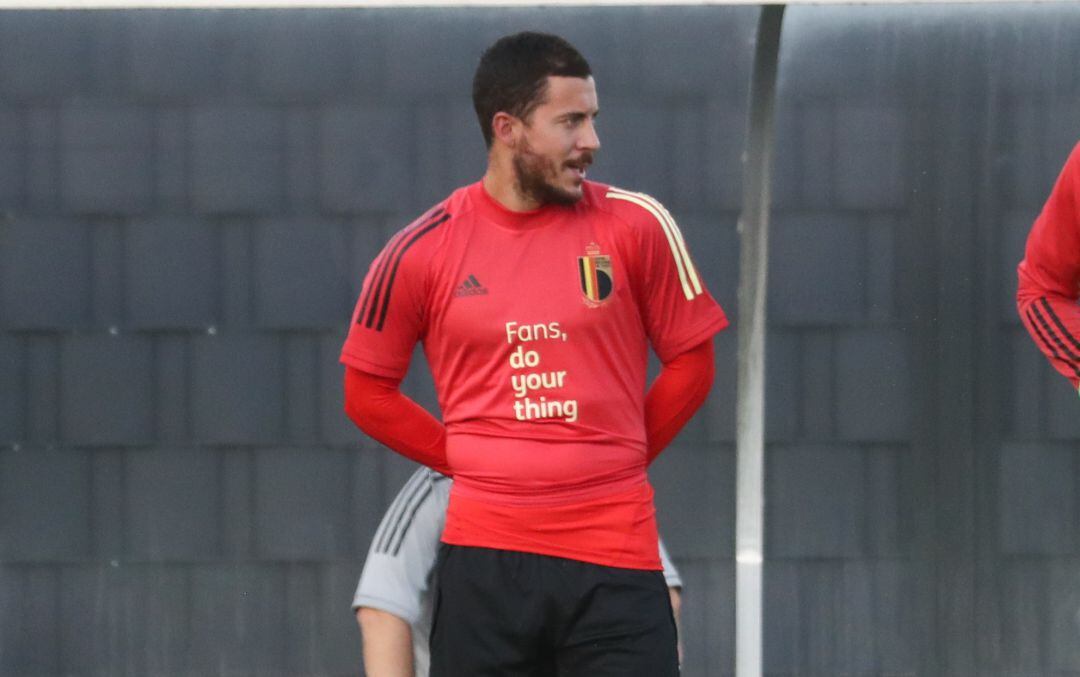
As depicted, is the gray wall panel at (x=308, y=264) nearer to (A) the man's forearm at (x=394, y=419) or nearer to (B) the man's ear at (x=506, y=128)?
(A) the man's forearm at (x=394, y=419)

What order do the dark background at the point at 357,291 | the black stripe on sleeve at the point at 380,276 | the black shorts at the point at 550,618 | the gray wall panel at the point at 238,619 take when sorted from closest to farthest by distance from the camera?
the black shorts at the point at 550,618
the black stripe on sleeve at the point at 380,276
the dark background at the point at 357,291
the gray wall panel at the point at 238,619

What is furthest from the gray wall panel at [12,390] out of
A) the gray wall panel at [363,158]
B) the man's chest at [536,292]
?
the man's chest at [536,292]

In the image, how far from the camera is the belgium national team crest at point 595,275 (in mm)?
2949

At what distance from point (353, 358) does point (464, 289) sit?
25cm

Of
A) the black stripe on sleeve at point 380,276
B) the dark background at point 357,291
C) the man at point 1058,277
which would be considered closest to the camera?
the black stripe on sleeve at point 380,276

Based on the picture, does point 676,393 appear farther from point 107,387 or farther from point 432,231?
point 107,387

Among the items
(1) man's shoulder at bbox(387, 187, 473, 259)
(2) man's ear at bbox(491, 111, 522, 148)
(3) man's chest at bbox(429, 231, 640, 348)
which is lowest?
(3) man's chest at bbox(429, 231, 640, 348)

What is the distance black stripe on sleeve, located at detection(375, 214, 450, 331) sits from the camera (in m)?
3.03

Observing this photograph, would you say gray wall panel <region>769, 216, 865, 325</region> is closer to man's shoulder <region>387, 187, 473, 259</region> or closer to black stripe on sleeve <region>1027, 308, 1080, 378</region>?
black stripe on sleeve <region>1027, 308, 1080, 378</region>

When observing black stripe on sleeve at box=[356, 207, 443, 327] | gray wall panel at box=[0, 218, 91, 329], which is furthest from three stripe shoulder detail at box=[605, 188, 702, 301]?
gray wall panel at box=[0, 218, 91, 329]

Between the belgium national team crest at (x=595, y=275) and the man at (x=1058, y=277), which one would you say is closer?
the belgium national team crest at (x=595, y=275)

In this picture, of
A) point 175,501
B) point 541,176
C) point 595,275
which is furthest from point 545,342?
point 175,501

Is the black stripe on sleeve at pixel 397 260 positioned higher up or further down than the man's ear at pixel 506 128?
further down

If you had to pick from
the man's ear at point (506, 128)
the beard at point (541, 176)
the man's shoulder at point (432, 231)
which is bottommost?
the man's shoulder at point (432, 231)
